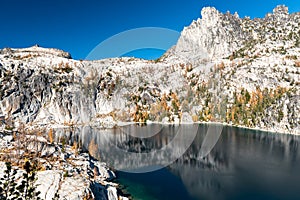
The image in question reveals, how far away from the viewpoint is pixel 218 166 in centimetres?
6988

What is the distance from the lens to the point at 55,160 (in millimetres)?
58500

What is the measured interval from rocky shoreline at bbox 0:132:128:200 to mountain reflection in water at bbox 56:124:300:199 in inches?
246

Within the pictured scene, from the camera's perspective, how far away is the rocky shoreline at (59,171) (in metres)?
39.1

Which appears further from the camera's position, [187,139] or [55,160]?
[187,139]

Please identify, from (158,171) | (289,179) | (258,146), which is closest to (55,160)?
(158,171)

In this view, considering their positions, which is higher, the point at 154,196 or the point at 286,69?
the point at 286,69

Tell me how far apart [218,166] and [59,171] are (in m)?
44.2

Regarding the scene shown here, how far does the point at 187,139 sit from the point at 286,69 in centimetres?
11660

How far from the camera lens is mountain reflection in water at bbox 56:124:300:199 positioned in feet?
170

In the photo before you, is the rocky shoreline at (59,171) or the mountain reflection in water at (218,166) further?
the mountain reflection in water at (218,166)

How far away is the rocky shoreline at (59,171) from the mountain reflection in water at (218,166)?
20.5 feet

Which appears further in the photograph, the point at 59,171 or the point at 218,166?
the point at 218,166

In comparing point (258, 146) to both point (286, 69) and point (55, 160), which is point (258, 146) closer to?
point (55, 160)

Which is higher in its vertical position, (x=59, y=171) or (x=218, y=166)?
(x=59, y=171)
